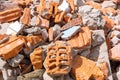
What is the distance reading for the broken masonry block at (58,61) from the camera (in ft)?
13.9

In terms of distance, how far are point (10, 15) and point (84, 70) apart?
4.66 ft

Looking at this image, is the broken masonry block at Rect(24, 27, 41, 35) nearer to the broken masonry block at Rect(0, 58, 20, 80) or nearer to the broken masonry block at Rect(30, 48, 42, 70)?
the broken masonry block at Rect(30, 48, 42, 70)

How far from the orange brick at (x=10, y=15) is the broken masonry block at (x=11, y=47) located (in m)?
0.55

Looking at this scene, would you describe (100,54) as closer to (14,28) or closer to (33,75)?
(33,75)

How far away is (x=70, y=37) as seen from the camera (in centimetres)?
479

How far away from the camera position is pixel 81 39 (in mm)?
4766

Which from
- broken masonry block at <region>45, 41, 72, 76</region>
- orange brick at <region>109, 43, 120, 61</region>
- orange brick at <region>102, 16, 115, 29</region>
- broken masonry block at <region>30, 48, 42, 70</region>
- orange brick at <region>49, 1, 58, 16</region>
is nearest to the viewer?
broken masonry block at <region>45, 41, 72, 76</region>

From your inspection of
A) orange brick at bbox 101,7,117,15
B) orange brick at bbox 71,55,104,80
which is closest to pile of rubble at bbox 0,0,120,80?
orange brick at bbox 71,55,104,80

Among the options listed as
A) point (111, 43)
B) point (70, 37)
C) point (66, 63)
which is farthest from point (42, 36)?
point (111, 43)

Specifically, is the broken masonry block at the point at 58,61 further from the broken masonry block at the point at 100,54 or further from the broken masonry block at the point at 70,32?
the broken masonry block at the point at 100,54

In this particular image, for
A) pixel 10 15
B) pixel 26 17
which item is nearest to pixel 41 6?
pixel 26 17

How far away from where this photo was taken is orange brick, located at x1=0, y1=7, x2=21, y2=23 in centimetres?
514

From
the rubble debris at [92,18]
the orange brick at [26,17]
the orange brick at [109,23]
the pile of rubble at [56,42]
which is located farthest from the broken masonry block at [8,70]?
the orange brick at [109,23]

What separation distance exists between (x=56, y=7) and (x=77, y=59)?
3.05 feet
